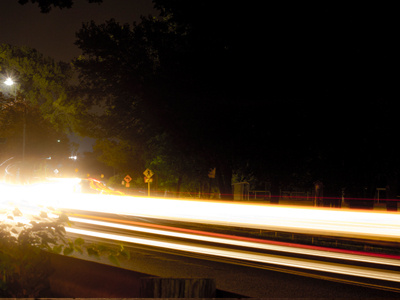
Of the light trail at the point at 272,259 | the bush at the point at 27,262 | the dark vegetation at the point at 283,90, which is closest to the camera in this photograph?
the bush at the point at 27,262

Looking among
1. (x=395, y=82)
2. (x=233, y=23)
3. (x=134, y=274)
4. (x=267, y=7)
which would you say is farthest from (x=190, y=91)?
(x=134, y=274)

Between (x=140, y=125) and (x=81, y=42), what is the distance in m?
5.33

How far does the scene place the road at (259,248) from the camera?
26.1 ft

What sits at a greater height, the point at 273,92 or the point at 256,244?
the point at 273,92

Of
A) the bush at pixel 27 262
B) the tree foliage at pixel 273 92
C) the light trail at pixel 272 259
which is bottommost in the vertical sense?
the light trail at pixel 272 259

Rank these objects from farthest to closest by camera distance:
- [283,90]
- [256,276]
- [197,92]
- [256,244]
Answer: [197,92] < [283,90] < [256,244] < [256,276]

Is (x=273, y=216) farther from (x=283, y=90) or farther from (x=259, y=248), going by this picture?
(x=283, y=90)

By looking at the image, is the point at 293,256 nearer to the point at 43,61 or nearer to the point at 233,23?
the point at 233,23

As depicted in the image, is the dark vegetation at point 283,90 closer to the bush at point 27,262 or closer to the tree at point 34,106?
the bush at point 27,262

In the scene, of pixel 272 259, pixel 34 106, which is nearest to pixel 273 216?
pixel 272 259

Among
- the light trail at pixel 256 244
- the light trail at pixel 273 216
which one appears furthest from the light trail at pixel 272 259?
the light trail at pixel 273 216

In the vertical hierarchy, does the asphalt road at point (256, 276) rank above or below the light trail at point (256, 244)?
below

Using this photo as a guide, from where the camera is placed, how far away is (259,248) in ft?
35.4

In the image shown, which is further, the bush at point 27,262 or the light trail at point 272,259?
the light trail at point 272,259
